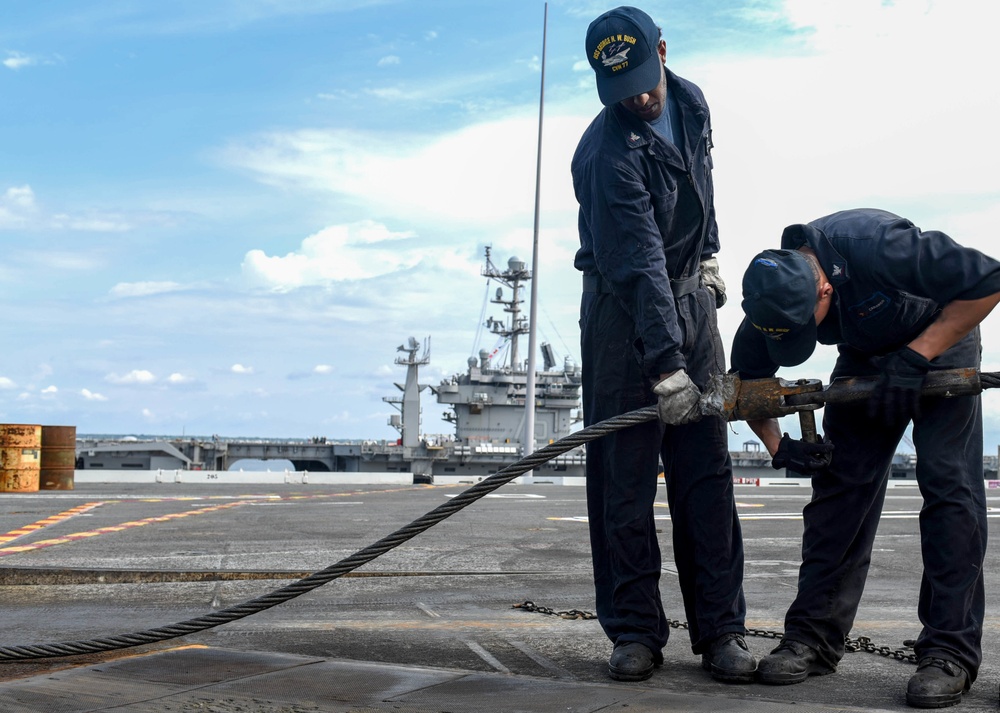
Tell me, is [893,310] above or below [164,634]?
above

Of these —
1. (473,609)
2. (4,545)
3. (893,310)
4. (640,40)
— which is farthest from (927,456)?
(4,545)

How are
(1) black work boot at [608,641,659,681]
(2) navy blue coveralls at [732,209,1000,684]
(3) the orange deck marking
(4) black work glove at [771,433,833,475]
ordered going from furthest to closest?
1. (3) the orange deck marking
2. (4) black work glove at [771,433,833,475]
3. (1) black work boot at [608,641,659,681]
4. (2) navy blue coveralls at [732,209,1000,684]

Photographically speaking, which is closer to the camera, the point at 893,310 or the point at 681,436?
the point at 893,310

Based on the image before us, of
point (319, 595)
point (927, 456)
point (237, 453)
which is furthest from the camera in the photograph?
point (237, 453)

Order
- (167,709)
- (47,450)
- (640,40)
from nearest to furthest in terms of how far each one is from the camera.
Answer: (167,709) < (640,40) < (47,450)

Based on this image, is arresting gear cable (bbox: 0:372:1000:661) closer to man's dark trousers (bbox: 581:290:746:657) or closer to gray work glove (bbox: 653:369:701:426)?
gray work glove (bbox: 653:369:701:426)

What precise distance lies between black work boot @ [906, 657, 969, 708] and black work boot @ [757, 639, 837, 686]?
0.31 meters

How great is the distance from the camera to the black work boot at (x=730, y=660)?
9.45 feet

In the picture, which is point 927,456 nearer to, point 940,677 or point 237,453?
point 940,677

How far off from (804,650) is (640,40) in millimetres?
2000

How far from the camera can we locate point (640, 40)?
10.3ft

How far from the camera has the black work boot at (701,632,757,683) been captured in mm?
2879

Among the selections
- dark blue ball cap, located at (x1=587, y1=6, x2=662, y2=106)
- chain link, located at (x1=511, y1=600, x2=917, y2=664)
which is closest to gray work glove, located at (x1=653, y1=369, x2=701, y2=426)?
chain link, located at (x1=511, y1=600, x2=917, y2=664)

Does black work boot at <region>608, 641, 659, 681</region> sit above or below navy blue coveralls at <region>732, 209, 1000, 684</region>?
below
